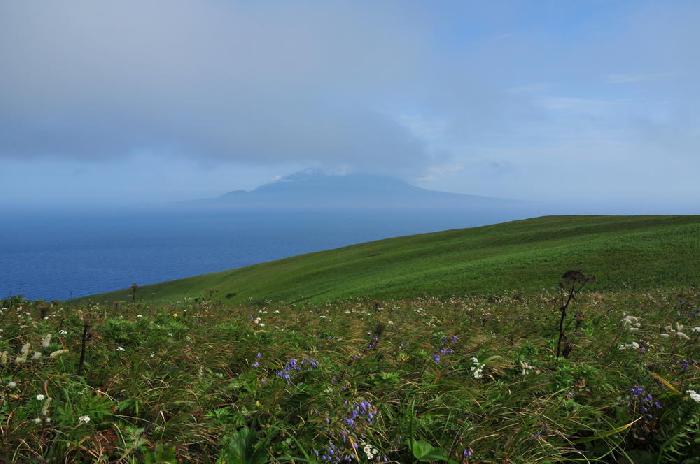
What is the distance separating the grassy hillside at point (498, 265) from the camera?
3291cm

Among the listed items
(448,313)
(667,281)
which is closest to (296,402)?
(448,313)

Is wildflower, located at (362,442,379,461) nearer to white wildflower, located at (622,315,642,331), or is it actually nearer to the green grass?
the green grass

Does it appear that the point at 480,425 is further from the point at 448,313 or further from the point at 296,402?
the point at 448,313

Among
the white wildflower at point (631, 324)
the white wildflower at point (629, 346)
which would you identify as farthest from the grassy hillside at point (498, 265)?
the white wildflower at point (629, 346)

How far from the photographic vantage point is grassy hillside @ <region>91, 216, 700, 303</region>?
32906 mm

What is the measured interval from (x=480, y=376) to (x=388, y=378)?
1168 mm

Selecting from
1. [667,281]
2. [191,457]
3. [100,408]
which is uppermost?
[100,408]

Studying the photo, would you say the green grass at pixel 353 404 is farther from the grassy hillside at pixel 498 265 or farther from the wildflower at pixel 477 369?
the grassy hillside at pixel 498 265

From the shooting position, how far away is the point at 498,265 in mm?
39906

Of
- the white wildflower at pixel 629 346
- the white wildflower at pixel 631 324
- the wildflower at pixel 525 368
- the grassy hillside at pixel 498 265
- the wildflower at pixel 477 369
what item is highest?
the wildflower at pixel 477 369

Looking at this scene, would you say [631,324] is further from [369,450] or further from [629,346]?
[369,450]

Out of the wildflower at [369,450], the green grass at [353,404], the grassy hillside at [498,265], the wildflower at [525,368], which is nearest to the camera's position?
the wildflower at [369,450]

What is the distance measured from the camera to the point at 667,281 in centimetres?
2853

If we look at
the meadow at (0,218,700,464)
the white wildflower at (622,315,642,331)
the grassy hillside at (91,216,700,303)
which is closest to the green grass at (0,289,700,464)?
the meadow at (0,218,700,464)
